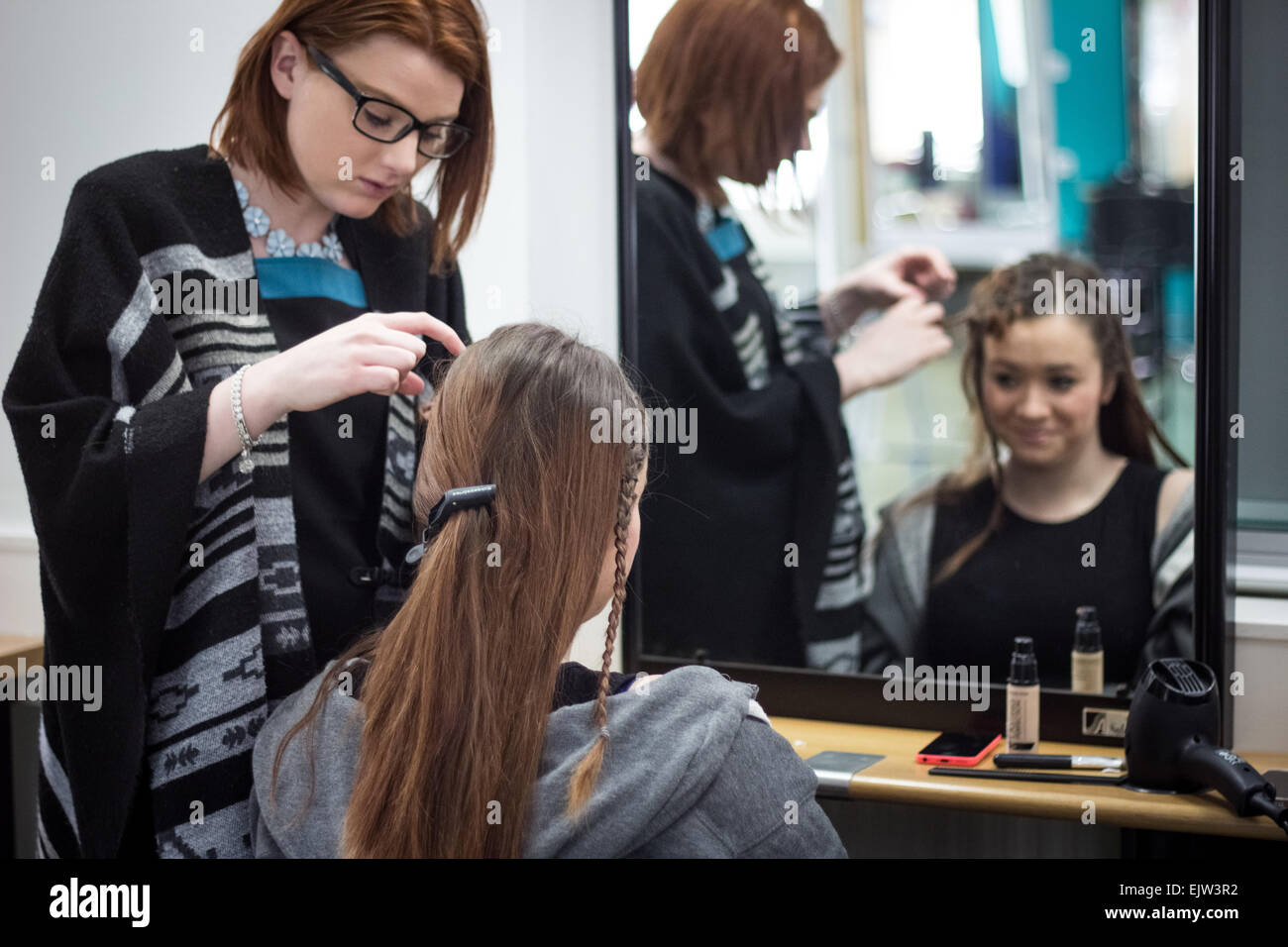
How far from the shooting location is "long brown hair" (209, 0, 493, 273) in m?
1.29

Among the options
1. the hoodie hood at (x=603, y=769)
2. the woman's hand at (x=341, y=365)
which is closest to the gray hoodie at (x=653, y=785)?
the hoodie hood at (x=603, y=769)

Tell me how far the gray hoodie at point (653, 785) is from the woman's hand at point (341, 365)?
287 mm

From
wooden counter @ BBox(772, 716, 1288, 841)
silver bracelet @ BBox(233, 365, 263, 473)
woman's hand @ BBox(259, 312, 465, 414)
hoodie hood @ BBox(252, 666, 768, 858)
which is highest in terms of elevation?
woman's hand @ BBox(259, 312, 465, 414)

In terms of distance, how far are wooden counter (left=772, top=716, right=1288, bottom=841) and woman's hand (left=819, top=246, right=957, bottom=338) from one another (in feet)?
2.14

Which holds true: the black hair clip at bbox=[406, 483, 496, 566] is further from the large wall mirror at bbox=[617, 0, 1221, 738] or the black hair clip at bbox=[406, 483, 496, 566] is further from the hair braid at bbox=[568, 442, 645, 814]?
the large wall mirror at bbox=[617, 0, 1221, 738]

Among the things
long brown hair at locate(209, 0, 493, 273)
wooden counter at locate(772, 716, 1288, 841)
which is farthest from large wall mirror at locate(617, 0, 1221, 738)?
long brown hair at locate(209, 0, 493, 273)

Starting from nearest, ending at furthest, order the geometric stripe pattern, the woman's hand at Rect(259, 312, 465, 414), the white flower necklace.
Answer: the woman's hand at Rect(259, 312, 465, 414) < the geometric stripe pattern < the white flower necklace

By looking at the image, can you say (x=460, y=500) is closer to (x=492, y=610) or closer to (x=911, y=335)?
(x=492, y=610)

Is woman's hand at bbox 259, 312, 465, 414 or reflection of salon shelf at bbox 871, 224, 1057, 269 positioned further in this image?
reflection of salon shelf at bbox 871, 224, 1057, 269

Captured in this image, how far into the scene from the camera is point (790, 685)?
1955mm

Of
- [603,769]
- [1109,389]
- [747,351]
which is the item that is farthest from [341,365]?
[1109,389]

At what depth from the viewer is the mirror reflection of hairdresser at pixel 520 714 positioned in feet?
3.31

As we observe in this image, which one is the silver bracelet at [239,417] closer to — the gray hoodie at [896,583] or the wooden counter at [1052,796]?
the wooden counter at [1052,796]
